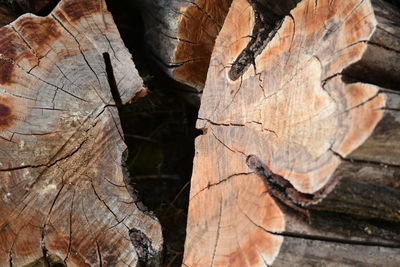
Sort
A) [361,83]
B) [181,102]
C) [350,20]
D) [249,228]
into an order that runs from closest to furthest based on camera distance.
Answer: [361,83], [350,20], [249,228], [181,102]

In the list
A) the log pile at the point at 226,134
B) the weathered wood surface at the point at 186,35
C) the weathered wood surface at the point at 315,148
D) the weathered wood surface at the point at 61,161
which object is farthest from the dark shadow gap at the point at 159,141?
the weathered wood surface at the point at 315,148

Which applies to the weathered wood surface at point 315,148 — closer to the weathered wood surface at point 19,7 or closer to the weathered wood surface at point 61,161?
the weathered wood surface at point 61,161

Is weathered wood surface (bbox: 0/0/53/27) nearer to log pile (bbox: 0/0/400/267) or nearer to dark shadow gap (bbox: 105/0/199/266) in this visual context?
log pile (bbox: 0/0/400/267)

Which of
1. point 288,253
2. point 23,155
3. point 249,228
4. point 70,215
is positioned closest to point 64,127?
point 23,155

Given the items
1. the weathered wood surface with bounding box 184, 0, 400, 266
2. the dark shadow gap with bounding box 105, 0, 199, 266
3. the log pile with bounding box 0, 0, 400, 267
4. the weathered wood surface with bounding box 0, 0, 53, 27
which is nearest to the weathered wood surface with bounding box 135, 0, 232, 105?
the log pile with bounding box 0, 0, 400, 267

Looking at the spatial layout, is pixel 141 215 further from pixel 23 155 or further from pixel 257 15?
pixel 257 15

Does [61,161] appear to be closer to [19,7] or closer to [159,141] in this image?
[19,7]
